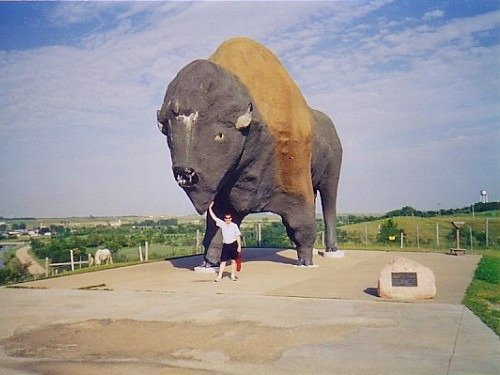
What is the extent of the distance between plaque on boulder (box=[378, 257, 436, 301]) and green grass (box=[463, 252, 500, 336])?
625 mm

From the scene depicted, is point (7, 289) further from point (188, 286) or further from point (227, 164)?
point (227, 164)

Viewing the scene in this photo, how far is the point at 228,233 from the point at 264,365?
21.2ft

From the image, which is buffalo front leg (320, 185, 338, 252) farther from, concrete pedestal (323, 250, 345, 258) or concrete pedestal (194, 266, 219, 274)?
concrete pedestal (194, 266, 219, 274)

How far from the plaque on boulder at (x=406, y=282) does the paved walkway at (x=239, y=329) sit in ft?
1.10

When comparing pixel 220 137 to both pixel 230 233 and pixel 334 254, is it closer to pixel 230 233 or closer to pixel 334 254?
pixel 230 233

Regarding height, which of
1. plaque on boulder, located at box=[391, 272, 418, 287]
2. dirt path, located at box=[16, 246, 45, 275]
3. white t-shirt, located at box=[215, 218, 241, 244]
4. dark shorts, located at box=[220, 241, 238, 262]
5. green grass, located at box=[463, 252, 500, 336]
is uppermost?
white t-shirt, located at box=[215, 218, 241, 244]

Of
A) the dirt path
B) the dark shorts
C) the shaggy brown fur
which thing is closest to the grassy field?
the shaggy brown fur

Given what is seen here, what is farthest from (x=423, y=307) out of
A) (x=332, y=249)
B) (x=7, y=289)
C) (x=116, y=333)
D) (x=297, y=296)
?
(x=332, y=249)

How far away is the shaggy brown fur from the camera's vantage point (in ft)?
41.9

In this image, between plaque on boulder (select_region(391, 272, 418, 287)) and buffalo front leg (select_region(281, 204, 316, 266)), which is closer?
plaque on boulder (select_region(391, 272, 418, 287))

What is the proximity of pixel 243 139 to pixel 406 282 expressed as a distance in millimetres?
4457

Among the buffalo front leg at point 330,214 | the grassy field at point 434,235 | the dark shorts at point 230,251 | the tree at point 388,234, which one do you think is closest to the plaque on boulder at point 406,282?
the dark shorts at point 230,251

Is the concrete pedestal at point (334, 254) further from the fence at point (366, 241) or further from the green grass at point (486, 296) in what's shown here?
the fence at point (366, 241)

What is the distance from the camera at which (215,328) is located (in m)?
7.09
